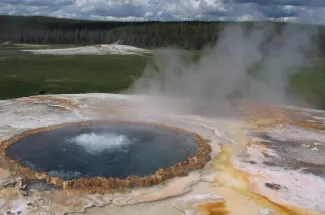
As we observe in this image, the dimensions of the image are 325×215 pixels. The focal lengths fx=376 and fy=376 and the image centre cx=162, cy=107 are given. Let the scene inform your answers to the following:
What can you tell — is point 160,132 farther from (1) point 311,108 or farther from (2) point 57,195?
(1) point 311,108

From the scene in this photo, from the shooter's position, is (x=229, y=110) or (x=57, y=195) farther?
(x=229, y=110)

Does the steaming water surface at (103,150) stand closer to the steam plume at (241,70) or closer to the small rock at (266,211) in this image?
the small rock at (266,211)

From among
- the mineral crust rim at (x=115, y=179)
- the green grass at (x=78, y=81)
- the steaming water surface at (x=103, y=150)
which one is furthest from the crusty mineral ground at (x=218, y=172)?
the green grass at (x=78, y=81)

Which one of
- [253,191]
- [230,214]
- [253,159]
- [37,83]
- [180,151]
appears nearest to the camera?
[230,214]

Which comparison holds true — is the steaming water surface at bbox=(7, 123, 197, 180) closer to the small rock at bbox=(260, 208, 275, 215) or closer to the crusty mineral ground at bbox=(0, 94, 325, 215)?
the crusty mineral ground at bbox=(0, 94, 325, 215)

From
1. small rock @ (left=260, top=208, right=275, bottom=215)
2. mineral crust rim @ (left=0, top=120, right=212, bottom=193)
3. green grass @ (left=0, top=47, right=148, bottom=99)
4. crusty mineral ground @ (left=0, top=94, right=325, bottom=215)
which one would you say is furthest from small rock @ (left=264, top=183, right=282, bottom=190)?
green grass @ (left=0, top=47, right=148, bottom=99)

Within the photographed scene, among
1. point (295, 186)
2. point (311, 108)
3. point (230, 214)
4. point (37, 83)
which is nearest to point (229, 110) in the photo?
point (311, 108)
